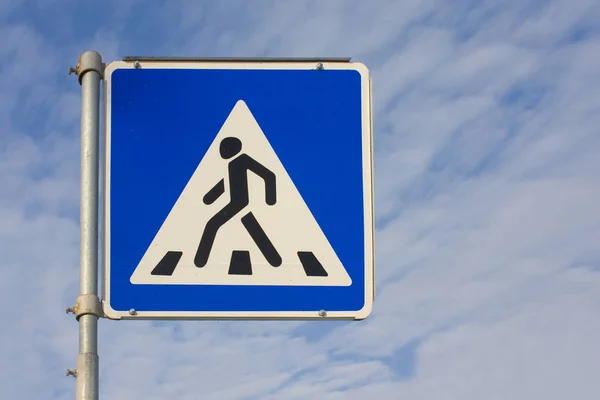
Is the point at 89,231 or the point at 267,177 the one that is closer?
the point at 89,231

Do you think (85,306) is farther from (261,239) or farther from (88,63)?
(88,63)

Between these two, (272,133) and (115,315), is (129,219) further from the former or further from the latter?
(272,133)

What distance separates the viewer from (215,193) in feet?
8.71

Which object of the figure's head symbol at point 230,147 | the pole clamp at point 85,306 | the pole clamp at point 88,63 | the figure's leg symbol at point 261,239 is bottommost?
the pole clamp at point 85,306

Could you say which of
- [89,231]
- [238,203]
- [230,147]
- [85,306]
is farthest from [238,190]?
[85,306]

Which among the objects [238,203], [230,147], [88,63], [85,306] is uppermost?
[88,63]

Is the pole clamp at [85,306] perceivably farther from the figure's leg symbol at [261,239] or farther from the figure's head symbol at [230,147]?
the figure's head symbol at [230,147]

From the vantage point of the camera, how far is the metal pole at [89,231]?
2.25 metres

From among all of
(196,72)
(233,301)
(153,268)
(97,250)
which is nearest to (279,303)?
(233,301)

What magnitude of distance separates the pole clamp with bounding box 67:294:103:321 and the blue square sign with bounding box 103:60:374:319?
118 millimetres

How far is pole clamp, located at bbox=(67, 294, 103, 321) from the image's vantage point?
2373mm

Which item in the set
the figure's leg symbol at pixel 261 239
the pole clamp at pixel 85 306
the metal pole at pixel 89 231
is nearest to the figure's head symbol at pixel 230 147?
the figure's leg symbol at pixel 261 239

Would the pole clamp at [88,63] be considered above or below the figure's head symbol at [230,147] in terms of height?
above

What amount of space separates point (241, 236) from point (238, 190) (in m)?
0.15
